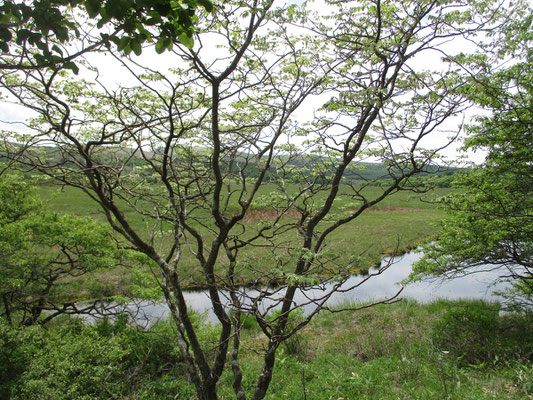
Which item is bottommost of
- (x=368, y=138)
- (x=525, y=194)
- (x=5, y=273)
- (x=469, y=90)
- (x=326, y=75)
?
(x=5, y=273)

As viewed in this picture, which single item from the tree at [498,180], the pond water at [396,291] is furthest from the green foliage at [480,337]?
the pond water at [396,291]

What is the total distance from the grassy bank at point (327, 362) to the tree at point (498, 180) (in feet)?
5.53

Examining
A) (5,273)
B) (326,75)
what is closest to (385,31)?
(326,75)

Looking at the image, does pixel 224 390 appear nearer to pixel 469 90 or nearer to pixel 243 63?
pixel 243 63

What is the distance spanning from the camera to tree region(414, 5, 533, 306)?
16.5 feet

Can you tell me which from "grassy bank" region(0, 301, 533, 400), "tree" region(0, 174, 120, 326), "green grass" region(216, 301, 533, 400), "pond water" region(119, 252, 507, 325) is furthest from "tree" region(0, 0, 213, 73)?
"pond water" region(119, 252, 507, 325)

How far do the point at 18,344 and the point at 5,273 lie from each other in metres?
2.62

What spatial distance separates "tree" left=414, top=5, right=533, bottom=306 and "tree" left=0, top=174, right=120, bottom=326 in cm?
879

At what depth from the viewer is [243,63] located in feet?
14.9

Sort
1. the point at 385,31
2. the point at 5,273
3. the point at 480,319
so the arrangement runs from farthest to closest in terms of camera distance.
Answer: the point at 480,319
the point at 5,273
the point at 385,31

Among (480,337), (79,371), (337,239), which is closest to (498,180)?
(480,337)

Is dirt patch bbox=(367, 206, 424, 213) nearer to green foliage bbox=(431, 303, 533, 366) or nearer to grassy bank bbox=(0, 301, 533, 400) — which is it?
grassy bank bbox=(0, 301, 533, 400)

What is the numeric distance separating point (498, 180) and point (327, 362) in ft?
19.9

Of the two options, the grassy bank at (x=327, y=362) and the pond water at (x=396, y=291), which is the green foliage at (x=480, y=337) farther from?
the pond water at (x=396, y=291)
